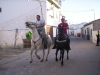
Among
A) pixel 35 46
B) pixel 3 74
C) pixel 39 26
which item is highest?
pixel 39 26

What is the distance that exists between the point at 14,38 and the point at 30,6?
461 cm

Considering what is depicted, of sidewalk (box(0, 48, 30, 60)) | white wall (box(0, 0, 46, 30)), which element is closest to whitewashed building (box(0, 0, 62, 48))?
white wall (box(0, 0, 46, 30))

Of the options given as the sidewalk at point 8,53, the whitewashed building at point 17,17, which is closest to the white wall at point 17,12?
the whitewashed building at point 17,17

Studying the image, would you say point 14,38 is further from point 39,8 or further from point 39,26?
point 39,26

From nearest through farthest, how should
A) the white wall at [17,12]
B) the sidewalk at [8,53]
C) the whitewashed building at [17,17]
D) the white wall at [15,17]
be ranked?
1. the sidewalk at [8,53]
2. the whitewashed building at [17,17]
3. the white wall at [15,17]
4. the white wall at [17,12]

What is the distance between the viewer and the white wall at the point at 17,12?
83.1 feet

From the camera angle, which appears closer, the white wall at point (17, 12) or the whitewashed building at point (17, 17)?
the whitewashed building at point (17, 17)

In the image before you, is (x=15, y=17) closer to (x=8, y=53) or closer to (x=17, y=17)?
(x=17, y=17)

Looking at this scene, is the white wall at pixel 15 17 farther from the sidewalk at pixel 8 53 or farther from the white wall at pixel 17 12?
the sidewalk at pixel 8 53

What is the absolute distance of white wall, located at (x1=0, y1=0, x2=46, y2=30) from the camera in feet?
83.1

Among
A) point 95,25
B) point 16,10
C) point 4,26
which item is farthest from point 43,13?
point 95,25

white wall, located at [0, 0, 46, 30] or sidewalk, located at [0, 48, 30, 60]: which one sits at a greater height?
white wall, located at [0, 0, 46, 30]

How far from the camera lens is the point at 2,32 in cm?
2559

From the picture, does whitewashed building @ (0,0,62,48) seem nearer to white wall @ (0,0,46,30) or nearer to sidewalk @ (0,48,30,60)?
white wall @ (0,0,46,30)
